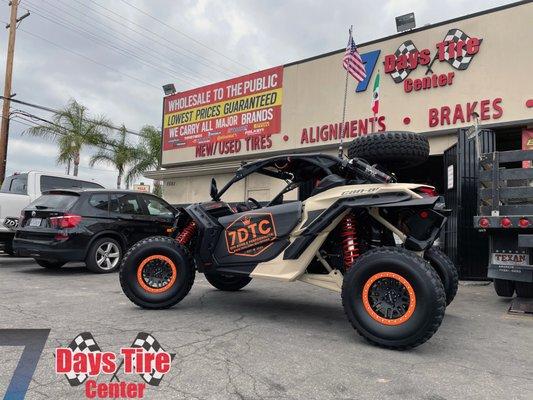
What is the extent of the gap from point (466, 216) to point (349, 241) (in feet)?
15.8

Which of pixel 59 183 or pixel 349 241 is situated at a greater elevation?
pixel 59 183

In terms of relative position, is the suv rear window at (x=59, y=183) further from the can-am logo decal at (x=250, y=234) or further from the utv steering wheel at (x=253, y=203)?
the can-am logo decal at (x=250, y=234)

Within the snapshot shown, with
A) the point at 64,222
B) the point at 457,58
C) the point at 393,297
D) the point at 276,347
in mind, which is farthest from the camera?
the point at 457,58

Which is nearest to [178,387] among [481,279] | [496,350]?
[496,350]

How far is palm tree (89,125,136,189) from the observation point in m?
27.8

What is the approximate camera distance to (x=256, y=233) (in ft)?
16.5

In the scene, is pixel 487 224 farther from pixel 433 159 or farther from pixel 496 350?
pixel 433 159

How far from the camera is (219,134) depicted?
56.8 feet

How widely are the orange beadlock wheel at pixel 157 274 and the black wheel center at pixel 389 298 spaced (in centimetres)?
236

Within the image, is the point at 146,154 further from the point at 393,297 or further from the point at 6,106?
the point at 393,297

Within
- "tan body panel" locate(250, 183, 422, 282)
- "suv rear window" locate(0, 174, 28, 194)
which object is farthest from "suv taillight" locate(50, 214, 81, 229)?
"tan body panel" locate(250, 183, 422, 282)

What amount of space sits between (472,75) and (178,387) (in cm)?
1069

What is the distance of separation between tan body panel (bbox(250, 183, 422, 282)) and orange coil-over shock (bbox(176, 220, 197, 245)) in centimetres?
118

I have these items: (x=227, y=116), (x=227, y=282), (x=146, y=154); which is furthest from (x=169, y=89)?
(x=227, y=282)
